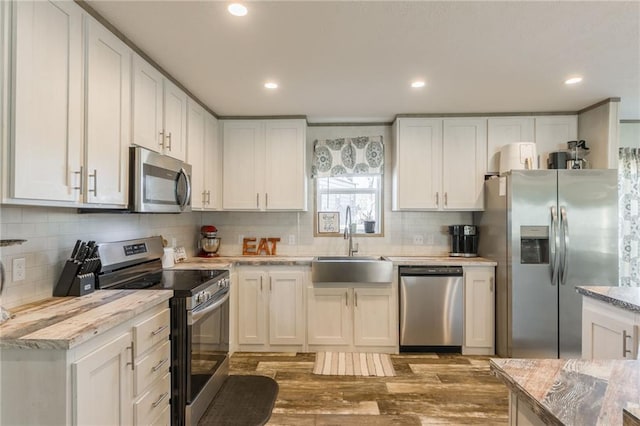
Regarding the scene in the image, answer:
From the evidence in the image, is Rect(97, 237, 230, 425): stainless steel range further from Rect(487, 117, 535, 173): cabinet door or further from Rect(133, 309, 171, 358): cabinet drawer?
Rect(487, 117, 535, 173): cabinet door

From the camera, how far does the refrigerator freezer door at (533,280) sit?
9.71 feet

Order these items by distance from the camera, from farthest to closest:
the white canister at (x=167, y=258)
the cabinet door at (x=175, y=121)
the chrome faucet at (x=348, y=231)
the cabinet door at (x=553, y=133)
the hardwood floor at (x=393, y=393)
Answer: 1. the chrome faucet at (x=348, y=231)
2. the cabinet door at (x=553, y=133)
3. the white canister at (x=167, y=258)
4. the cabinet door at (x=175, y=121)
5. the hardwood floor at (x=393, y=393)

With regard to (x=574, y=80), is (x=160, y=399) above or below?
below

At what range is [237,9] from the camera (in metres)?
1.72

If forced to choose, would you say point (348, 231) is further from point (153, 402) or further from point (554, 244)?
point (153, 402)

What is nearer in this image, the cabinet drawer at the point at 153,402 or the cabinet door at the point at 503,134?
the cabinet drawer at the point at 153,402

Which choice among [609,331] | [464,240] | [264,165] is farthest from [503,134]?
[264,165]

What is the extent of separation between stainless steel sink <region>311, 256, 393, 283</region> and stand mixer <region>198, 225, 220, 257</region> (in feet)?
3.99

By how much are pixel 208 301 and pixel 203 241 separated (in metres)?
1.55

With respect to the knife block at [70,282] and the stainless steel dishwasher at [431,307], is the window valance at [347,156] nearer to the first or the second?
the stainless steel dishwasher at [431,307]

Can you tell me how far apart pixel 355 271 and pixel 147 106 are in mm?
2249

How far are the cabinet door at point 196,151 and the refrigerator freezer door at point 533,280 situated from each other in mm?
2933

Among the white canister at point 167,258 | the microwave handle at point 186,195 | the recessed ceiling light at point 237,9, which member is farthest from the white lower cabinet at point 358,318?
the recessed ceiling light at point 237,9

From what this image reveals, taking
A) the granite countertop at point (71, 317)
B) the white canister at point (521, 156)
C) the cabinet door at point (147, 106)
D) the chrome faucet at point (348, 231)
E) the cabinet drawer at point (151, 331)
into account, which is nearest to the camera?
the granite countertop at point (71, 317)
